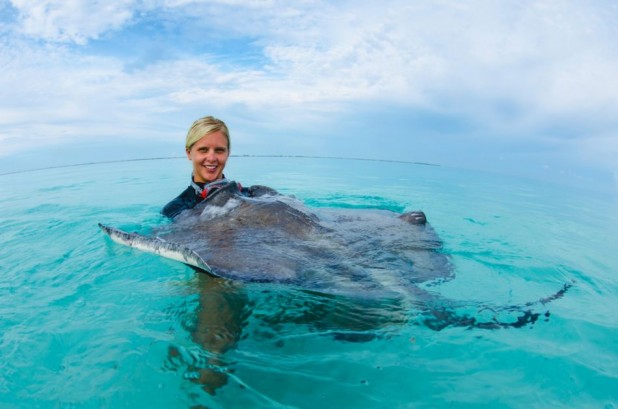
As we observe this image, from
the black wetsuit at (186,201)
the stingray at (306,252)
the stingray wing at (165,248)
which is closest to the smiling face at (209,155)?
the black wetsuit at (186,201)

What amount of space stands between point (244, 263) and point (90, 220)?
700 cm

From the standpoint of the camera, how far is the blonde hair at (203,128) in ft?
19.1

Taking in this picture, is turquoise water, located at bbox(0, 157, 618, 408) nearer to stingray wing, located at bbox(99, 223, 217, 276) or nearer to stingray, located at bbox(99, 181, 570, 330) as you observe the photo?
stingray, located at bbox(99, 181, 570, 330)

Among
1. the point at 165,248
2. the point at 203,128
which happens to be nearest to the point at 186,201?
the point at 203,128

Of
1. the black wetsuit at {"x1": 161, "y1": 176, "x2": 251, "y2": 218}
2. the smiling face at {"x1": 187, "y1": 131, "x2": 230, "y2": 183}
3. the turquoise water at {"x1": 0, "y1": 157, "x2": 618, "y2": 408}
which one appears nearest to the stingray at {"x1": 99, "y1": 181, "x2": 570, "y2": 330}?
the turquoise water at {"x1": 0, "y1": 157, "x2": 618, "y2": 408}

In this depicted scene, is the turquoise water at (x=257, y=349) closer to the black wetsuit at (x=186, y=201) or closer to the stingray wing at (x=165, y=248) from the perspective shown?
the stingray wing at (x=165, y=248)

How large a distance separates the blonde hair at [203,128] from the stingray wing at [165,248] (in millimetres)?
2441

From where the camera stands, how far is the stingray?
3266 mm

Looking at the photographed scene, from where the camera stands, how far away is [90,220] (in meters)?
8.52

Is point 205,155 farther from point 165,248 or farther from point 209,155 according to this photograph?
point 165,248

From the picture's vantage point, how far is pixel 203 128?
584 centimetres

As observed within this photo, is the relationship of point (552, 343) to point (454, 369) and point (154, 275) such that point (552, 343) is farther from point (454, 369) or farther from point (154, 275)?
point (154, 275)

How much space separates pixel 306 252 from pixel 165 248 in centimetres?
143

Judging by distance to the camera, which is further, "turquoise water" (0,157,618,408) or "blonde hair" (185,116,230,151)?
"blonde hair" (185,116,230,151)
